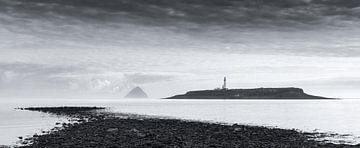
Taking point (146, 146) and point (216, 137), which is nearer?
point (146, 146)

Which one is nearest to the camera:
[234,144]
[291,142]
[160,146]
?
[160,146]

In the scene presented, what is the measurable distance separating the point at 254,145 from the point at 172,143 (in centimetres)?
645

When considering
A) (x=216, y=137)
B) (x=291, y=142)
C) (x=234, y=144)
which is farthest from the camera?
(x=216, y=137)

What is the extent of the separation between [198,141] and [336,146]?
11105 mm

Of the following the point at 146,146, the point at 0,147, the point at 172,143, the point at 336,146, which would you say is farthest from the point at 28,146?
the point at 336,146

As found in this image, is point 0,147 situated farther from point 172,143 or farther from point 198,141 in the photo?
point 198,141

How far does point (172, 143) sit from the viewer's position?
3216cm

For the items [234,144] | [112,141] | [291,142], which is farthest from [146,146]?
[291,142]

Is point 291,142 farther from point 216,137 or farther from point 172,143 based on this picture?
point 172,143

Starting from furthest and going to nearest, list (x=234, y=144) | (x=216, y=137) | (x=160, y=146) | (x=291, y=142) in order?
(x=216, y=137) → (x=291, y=142) → (x=234, y=144) → (x=160, y=146)

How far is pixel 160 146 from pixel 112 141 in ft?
17.6

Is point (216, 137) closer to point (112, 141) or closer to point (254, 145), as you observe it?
point (254, 145)

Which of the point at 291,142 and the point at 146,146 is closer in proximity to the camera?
the point at 146,146

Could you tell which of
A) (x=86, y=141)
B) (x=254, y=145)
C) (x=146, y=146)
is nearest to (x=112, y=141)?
(x=86, y=141)
